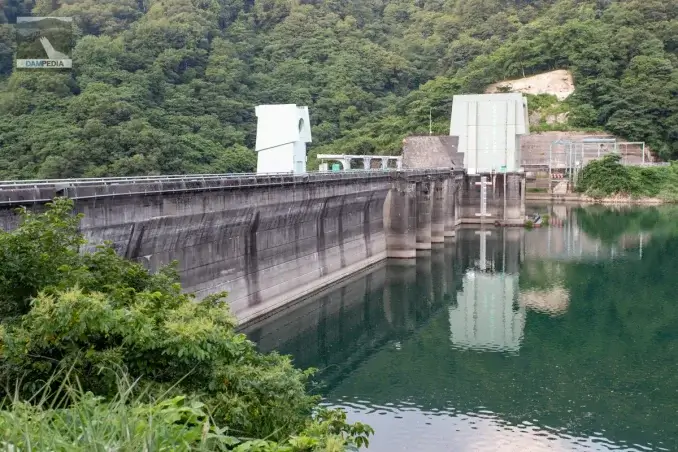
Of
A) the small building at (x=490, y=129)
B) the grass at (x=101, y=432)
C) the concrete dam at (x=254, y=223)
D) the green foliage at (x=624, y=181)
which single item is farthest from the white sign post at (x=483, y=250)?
the grass at (x=101, y=432)

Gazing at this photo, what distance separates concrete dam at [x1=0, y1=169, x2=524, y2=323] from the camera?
21.6 meters

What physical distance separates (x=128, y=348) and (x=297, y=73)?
334ft

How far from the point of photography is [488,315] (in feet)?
112

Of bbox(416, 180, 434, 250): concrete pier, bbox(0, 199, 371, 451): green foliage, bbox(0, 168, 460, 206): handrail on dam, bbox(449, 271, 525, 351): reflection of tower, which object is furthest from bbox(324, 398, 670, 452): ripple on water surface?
bbox(416, 180, 434, 250): concrete pier

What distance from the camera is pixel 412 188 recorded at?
50406 mm

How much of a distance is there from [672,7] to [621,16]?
8.99 meters

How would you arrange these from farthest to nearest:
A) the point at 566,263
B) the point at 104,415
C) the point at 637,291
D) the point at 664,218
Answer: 1. the point at 664,218
2. the point at 566,263
3. the point at 637,291
4. the point at 104,415

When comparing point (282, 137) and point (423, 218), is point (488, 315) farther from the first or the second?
point (423, 218)

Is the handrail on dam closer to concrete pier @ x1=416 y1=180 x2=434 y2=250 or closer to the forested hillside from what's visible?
concrete pier @ x1=416 y1=180 x2=434 y2=250

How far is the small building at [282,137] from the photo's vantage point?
40.4 meters

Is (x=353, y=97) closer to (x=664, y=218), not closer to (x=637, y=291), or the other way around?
(x=664, y=218)

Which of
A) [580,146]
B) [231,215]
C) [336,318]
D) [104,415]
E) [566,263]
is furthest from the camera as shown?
[580,146]

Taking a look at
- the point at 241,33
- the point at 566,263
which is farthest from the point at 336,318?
the point at 241,33

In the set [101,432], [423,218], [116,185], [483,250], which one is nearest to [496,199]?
[483,250]
